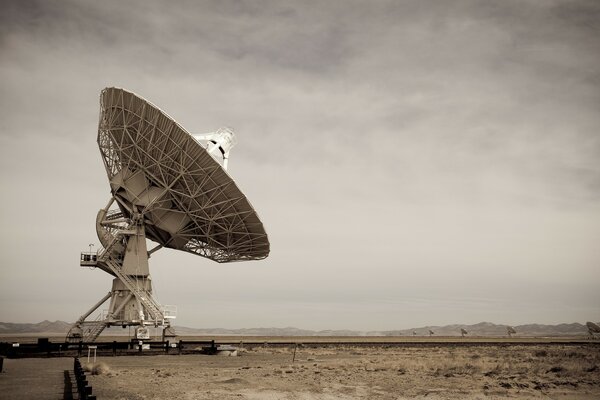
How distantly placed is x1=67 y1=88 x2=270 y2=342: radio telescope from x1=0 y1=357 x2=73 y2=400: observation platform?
12.8 metres

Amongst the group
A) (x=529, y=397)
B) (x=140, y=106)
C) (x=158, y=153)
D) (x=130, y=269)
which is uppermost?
(x=140, y=106)

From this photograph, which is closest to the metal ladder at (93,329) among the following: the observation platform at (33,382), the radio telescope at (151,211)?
the radio telescope at (151,211)

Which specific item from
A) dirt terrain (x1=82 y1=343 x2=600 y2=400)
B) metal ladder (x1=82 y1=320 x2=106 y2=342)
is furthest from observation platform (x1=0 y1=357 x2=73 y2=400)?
metal ladder (x1=82 y1=320 x2=106 y2=342)

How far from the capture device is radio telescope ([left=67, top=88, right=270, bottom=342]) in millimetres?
32531

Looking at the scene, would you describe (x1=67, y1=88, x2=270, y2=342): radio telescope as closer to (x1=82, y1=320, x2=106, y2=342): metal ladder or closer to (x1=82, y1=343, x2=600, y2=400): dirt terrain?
(x1=82, y1=320, x2=106, y2=342): metal ladder

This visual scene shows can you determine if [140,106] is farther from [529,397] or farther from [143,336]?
[529,397]

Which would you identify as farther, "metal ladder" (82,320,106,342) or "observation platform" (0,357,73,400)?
"metal ladder" (82,320,106,342)

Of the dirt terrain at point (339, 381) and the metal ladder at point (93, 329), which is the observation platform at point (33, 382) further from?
A: the metal ladder at point (93, 329)

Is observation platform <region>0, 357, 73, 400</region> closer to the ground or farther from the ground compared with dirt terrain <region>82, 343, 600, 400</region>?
farther from the ground

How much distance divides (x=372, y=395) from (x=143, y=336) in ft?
75.9

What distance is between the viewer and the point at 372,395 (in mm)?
18281

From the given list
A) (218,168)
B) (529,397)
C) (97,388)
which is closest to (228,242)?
(218,168)

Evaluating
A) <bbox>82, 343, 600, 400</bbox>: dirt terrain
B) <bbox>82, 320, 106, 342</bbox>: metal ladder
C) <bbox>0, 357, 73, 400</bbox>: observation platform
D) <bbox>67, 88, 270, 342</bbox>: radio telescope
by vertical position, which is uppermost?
<bbox>67, 88, 270, 342</bbox>: radio telescope

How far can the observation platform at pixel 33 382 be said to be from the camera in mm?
14430
